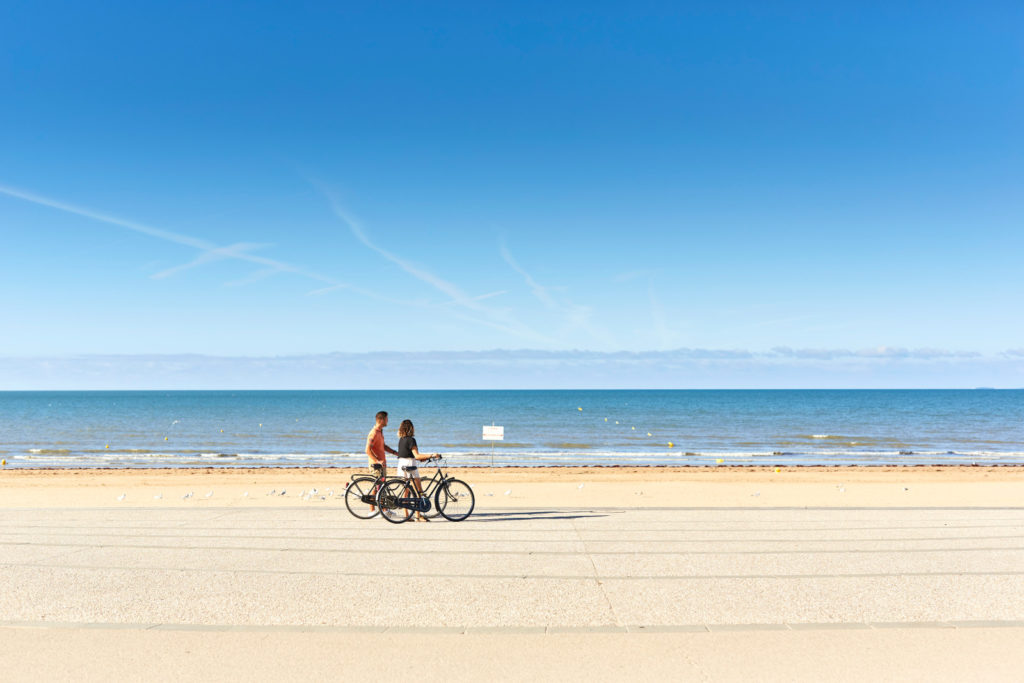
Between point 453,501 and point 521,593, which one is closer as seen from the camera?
point 521,593

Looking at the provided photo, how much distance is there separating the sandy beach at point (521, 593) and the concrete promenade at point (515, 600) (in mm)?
29

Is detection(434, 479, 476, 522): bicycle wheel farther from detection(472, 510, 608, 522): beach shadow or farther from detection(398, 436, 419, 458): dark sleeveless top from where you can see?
detection(398, 436, 419, 458): dark sleeveless top

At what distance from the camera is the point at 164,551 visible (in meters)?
9.78

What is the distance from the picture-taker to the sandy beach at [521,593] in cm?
550

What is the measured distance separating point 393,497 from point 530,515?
2.63 meters

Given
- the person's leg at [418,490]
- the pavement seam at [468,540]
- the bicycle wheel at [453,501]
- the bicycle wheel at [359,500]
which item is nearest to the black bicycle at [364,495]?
the bicycle wheel at [359,500]

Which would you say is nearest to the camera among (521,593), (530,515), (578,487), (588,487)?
(521,593)

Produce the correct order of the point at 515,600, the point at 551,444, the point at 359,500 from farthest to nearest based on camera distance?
the point at 551,444
the point at 359,500
the point at 515,600

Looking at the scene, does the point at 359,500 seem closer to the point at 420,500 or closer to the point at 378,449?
the point at 378,449

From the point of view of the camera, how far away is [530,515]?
13.5 meters

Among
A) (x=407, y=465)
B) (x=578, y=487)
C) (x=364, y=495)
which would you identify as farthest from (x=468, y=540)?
(x=578, y=487)

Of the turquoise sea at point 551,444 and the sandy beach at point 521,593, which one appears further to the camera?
the turquoise sea at point 551,444

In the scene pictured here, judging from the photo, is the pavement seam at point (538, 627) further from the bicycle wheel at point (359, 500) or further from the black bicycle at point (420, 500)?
the bicycle wheel at point (359, 500)

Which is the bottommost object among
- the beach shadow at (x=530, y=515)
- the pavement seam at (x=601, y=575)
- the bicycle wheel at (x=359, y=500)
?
the beach shadow at (x=530, y=515)
